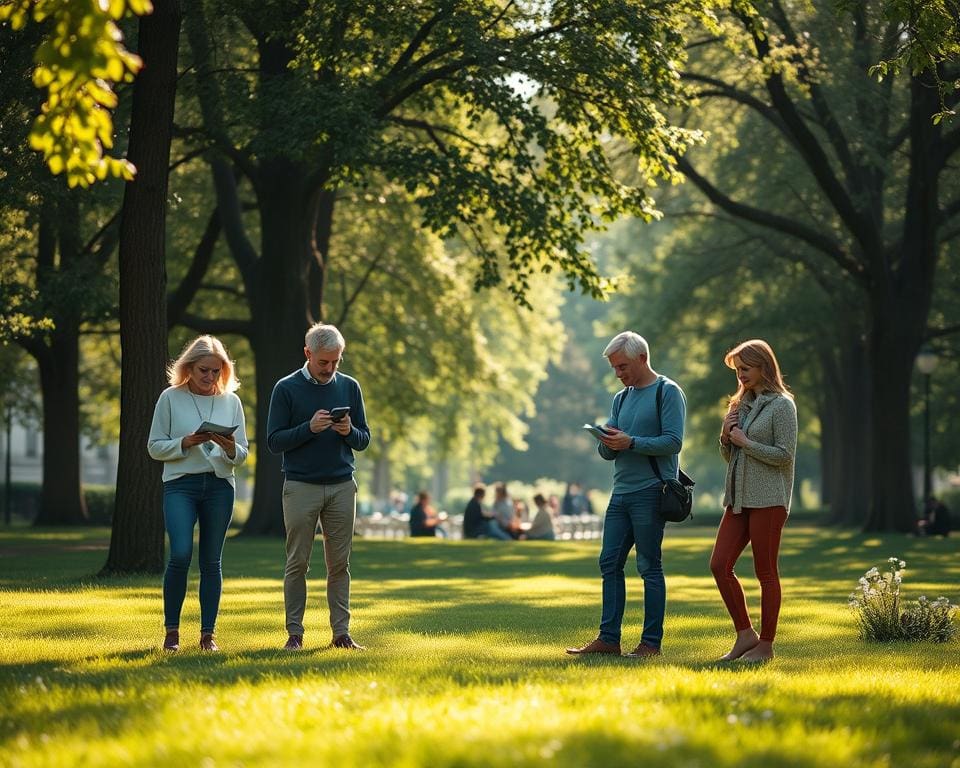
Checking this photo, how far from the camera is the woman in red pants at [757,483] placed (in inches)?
356

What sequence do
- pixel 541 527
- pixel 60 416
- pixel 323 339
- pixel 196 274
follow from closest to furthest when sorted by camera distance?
1. pixel 323 339
2. pixel 196 274
3. pixel 60 416
4. pixel 541 527

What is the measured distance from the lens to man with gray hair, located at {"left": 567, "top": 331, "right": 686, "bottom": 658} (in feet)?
30.2

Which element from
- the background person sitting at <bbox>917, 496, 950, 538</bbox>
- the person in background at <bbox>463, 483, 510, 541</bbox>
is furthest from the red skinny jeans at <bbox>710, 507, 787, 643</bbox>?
the background person sitting at <bbox>917, 496, 950, 538</bbox>

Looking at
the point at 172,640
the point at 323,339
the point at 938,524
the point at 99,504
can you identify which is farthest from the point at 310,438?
the point at 99,504

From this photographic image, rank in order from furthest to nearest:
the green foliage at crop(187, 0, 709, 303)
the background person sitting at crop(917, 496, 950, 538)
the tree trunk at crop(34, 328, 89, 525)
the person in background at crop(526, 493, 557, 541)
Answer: the background person sitting at crop(917, 496, 950, 538) < the person in background at crop(526, 493, 557, 541) < the tree trunk at crop(34, 328, 89, 525) < the green foliage at crop(187, 0, 709, 303)

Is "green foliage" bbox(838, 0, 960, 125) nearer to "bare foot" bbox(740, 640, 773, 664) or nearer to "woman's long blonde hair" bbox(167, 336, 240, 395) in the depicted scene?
"bare foot" bbox(740, 640, 773, 664)

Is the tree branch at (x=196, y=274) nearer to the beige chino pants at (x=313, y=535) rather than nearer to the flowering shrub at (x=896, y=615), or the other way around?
the beige chino pants at (x=313, y=535)

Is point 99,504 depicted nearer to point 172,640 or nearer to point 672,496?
point 172,640

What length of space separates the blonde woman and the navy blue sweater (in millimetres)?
265

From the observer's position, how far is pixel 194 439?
9164 millimetres

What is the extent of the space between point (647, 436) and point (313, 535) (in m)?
2.28

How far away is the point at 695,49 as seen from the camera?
29.7 meters

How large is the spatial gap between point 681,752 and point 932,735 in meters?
1.39

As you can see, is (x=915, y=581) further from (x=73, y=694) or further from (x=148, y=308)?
(x=73, y=694)
